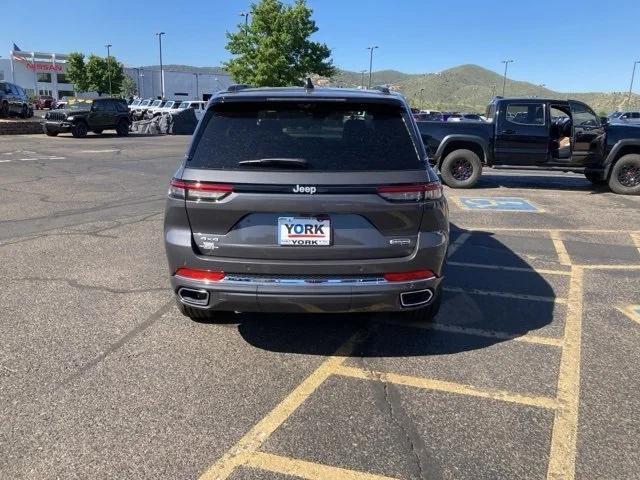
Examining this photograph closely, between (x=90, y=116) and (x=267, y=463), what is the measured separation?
26695 mm

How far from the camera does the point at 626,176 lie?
11430mm

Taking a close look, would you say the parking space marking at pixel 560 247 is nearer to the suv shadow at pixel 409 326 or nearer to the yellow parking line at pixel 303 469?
the suv shadow at pixel 409 326

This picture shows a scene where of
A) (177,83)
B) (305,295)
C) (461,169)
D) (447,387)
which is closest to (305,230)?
(305,295)

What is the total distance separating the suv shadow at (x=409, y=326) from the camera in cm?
388

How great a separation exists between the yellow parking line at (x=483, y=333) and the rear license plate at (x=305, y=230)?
1.39 metres

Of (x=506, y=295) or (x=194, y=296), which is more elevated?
(x=194, y=296)

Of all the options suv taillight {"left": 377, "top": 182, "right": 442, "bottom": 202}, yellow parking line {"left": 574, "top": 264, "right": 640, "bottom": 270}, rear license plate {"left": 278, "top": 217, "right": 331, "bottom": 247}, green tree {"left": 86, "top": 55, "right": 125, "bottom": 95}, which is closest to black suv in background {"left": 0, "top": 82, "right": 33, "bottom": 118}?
yellow parking line {"left": 574, "top": 264, "right": 640, "bottom": 270}

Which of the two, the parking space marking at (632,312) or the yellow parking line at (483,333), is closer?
the yellow parking line at (483,333)

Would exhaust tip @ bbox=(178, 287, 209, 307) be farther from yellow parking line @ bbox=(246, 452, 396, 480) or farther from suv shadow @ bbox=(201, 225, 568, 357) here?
yellow parking line @ bbox=(246, 452, 396, 480)

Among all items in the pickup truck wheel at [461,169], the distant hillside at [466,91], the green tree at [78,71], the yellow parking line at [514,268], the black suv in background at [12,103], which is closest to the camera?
the yellow parking line at [514,268]

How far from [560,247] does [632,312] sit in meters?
2.34

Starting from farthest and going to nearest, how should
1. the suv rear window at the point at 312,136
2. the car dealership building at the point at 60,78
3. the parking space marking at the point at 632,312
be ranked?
the car dealership building at the point at 60,78
the parking space marking at the point at 632,312
the suv rear window at the point at 312,136

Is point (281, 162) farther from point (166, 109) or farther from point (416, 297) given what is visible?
point (166, 109)

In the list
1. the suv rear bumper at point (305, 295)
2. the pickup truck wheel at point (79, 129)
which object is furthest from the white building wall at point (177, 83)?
the suv rear bumper at point (305, 295)
